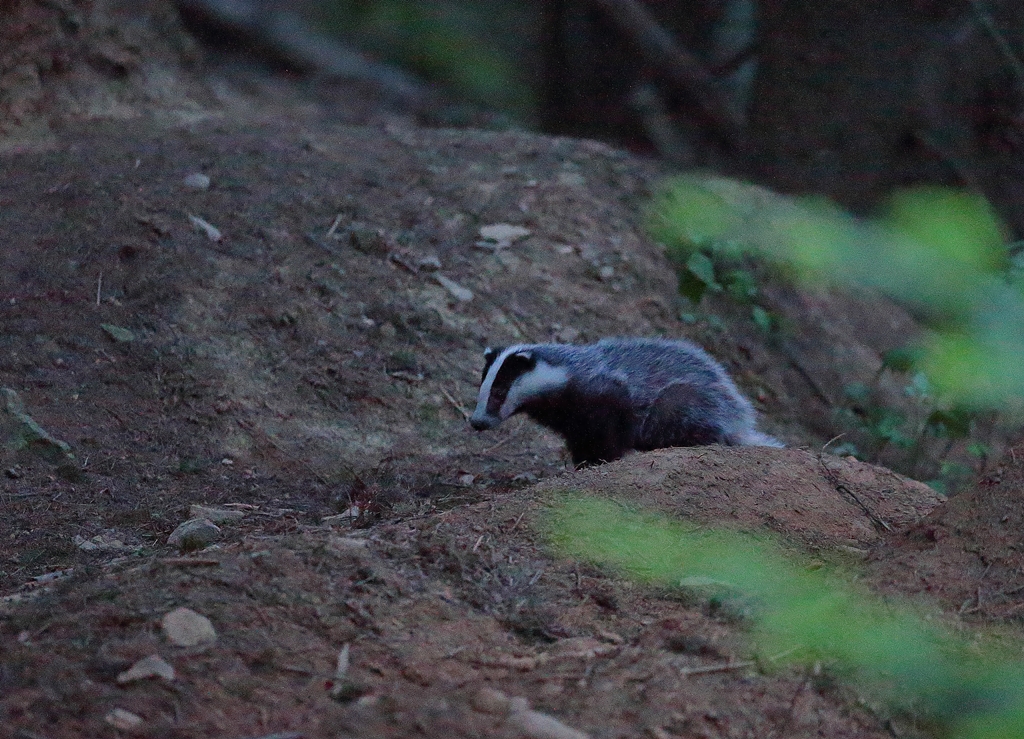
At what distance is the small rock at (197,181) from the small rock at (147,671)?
4.89 meters

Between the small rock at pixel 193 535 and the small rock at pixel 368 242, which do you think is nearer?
the small rock at pixel 193 535

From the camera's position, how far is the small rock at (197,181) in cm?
714

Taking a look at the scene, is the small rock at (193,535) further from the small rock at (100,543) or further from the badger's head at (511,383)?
the badger's head at (511,383)

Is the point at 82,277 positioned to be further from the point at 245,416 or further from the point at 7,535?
the point at 7,535

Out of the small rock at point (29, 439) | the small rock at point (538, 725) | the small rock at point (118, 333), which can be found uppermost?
the small rock at point (538, 725)

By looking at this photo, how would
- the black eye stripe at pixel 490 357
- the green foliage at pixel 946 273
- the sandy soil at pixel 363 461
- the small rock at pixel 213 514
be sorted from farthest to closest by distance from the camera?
the black eye stripe at pixel 490 357 < the small rock at pixel 213 514 < the sandy soil at pixel 363 461 < the green foliage at pixel 946 273

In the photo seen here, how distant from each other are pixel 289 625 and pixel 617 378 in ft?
10.2

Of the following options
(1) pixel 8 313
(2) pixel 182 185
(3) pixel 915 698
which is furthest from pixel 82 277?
(3) pixel 915 698

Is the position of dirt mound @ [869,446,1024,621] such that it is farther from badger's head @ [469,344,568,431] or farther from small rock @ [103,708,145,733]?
badger's head @ [469,344,568,431]

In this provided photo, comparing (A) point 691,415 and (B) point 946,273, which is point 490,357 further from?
(B) point 946,273

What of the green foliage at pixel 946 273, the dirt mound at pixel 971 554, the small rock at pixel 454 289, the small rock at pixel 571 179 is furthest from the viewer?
the small rock at pixel 571 179

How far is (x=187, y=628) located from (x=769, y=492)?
2.18 metres

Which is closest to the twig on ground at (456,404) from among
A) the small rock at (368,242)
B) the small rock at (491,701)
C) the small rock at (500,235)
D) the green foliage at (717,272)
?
the small rock at (368,242)

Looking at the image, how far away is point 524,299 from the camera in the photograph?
23.7 ft
